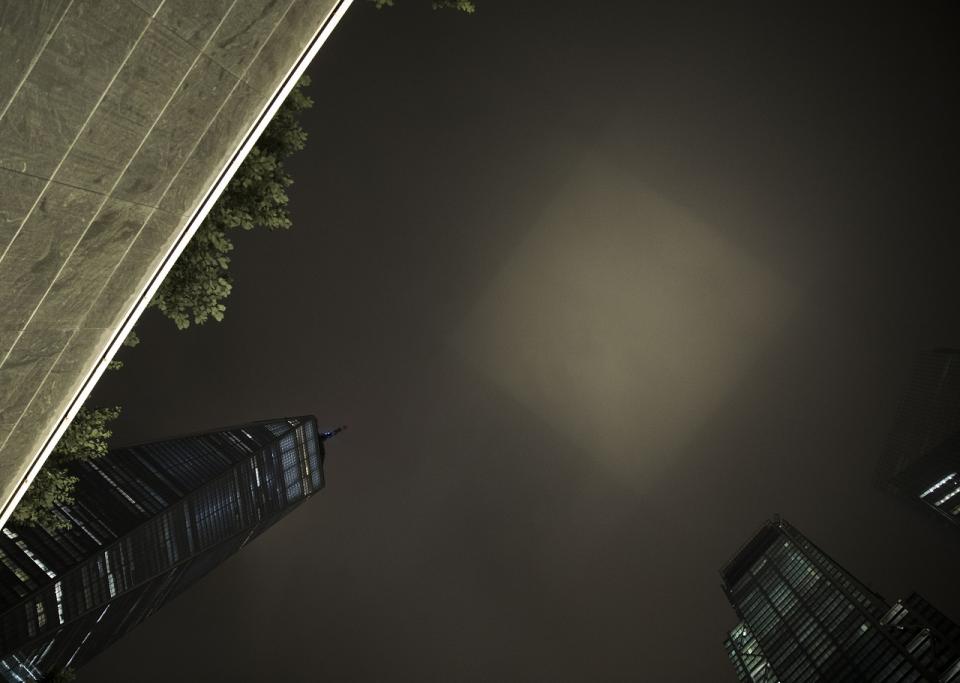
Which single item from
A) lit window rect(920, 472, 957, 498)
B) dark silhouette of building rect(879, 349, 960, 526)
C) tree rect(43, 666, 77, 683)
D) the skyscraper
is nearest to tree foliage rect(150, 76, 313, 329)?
tree rect(43, 666, 77, 683)

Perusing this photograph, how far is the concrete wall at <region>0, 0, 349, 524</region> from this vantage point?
474 centimetres

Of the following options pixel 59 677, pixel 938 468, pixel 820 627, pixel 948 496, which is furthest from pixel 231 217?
pixel 938 468

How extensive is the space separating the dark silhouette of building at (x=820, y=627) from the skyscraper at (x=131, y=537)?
11613cm

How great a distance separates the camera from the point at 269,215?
11.4 m

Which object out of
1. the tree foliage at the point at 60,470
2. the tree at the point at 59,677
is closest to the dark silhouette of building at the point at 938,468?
the tree at the point at 59,677

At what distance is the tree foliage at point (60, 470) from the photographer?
37.7 feet

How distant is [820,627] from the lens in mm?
120562

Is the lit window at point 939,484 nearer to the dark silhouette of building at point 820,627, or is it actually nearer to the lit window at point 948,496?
the lit window at point 948,496

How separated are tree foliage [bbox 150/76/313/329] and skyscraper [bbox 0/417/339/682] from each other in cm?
6281

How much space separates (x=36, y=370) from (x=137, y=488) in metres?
95.8

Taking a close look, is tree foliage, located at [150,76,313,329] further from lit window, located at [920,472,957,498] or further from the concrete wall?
lit window, located at [920,472,957,498]

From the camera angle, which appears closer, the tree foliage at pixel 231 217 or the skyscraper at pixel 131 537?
the tree foliage at pixel 231 217

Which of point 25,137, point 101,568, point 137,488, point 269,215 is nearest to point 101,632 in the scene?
point 101,568

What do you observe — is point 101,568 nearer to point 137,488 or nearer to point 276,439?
point 137,488
